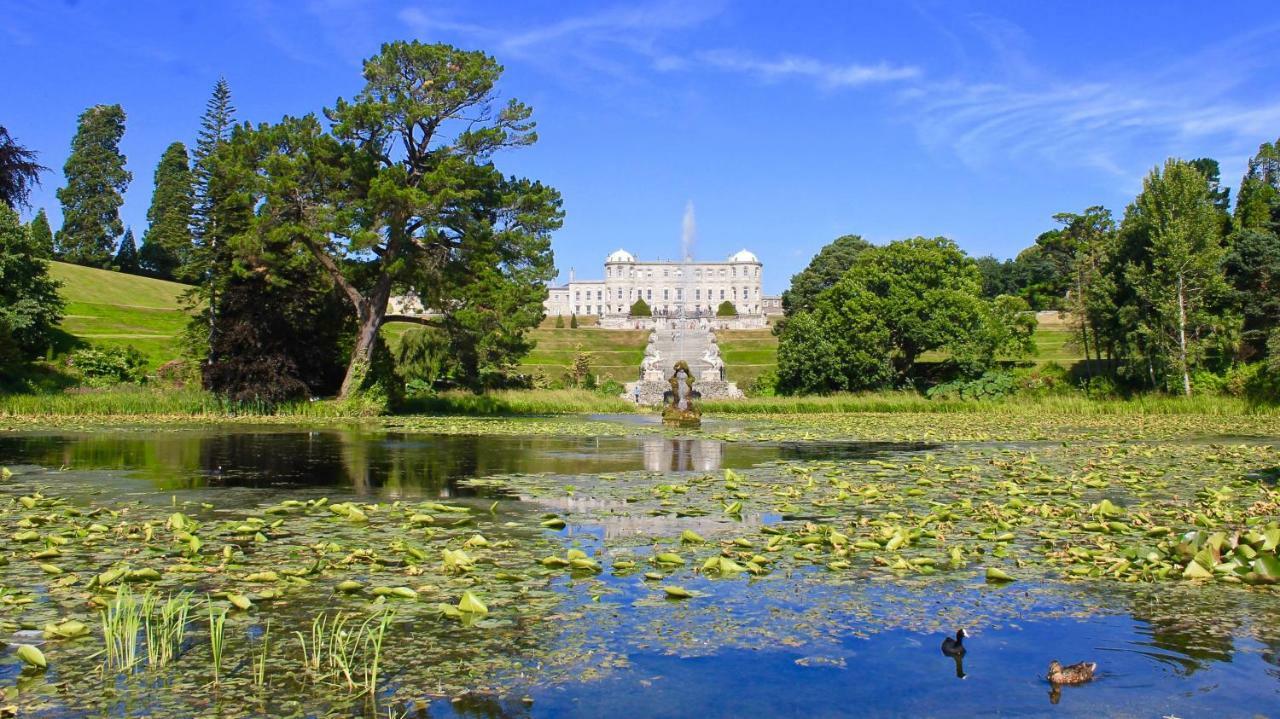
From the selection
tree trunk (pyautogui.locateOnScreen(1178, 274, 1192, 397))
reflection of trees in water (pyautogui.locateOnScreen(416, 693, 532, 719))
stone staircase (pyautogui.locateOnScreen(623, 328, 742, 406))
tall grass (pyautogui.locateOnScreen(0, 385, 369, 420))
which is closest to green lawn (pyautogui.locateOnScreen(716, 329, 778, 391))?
stone staircase (pyautogui.locateOnScreen(623, 328, 742, 406))

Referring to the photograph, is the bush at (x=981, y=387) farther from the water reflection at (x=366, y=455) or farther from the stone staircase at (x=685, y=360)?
the water reflection at (x=366, y=455)

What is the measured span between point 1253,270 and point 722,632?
1766 inches

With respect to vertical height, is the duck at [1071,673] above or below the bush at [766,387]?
below

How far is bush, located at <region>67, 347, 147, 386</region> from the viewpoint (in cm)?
4150

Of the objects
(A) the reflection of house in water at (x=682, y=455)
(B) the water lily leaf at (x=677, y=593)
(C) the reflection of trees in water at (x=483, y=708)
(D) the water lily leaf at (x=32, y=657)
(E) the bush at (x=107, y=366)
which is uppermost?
(E) the bush at (x=107, y=366)

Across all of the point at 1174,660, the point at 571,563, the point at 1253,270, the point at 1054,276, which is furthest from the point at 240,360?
the point at 1054,276

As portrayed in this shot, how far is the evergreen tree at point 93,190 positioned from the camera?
265 feet

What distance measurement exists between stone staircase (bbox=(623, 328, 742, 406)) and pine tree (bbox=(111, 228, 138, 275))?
46.2m

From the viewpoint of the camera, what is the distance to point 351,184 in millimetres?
31859

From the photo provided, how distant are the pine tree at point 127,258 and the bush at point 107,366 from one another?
42171 millimetres

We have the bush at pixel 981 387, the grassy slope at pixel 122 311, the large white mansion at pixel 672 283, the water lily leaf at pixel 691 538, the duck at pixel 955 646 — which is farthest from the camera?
the large white mansion at pixel 672 283

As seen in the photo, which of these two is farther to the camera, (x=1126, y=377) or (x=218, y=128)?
(x=218, y=128)

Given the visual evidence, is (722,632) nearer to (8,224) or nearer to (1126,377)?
(1126,377)

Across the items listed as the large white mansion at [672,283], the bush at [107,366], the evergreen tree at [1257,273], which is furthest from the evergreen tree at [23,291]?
the large white mansion at [672,283]
